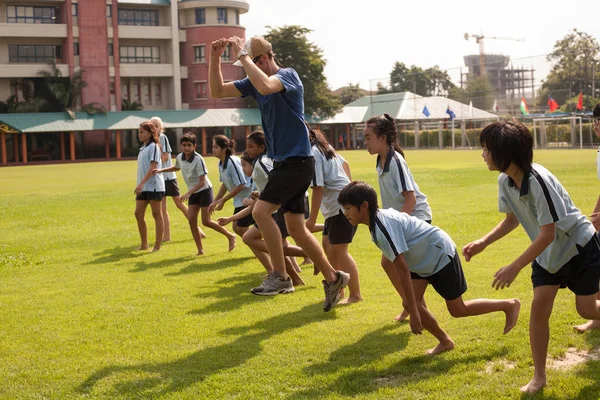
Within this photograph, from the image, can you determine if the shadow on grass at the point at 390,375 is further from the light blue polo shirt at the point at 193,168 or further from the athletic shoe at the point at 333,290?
the light blue polo shirt at the point at 193,168

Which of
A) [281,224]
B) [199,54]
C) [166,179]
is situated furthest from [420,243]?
[199,54]

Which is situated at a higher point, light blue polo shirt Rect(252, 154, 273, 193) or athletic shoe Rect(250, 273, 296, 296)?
light blue polo shirt Rect(252, 154, 273, 193)

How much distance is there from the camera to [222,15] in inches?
2862

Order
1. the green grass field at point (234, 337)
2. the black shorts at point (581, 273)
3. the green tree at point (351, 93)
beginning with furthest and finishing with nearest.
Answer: the green tree at point (351, 93)
the green grass field at point (234, 337)
the black shorts at point (581, 273)

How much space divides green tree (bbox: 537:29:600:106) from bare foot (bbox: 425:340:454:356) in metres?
57.6

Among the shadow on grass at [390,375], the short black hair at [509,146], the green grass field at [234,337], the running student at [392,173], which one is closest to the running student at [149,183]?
the green grass field at [234,337]

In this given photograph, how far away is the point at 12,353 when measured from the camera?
19.3ft

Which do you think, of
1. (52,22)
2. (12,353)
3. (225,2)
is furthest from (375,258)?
(225,2)

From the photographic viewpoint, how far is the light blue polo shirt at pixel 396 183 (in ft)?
20.4

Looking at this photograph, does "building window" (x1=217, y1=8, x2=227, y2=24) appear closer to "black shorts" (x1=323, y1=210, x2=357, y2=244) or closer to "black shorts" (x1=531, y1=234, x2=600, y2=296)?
"black shorts" (x1=323, y1=210, x2=357, y2=244)

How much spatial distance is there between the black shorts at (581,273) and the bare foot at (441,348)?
93cm

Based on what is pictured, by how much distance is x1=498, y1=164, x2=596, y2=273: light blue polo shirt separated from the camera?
4.31 m

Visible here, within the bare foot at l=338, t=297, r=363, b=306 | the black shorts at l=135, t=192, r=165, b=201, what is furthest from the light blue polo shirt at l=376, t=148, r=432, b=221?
the black shorts at l=135, t=192, r=165, b=201

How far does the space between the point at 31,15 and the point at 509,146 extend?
2579 inches
